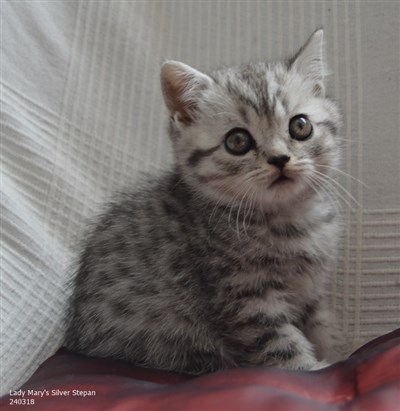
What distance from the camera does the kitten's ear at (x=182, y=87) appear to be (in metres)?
1.02

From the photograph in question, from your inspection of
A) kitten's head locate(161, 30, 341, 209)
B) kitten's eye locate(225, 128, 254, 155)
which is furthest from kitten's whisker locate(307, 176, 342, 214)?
kitten's eye locate(225, 128, 254, 155)

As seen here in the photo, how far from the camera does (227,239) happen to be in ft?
3.30

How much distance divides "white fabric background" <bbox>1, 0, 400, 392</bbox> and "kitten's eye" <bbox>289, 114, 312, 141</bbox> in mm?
266

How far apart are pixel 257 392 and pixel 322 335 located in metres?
0.53

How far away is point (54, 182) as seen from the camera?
1267mm

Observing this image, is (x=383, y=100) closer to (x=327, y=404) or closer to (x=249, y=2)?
(x=249, y=2)

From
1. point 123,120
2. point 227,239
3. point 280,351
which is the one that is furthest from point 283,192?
point 123,120

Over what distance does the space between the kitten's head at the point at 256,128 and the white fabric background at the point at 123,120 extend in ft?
0.64

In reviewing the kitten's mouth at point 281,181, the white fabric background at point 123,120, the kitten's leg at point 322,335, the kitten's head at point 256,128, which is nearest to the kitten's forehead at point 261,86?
the kitten's head at point 256,128

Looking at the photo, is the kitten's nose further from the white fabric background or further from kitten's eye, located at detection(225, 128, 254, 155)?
the white fabric background

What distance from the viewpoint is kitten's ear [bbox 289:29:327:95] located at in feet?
3.48

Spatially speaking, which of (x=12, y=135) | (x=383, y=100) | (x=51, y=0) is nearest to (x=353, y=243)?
(x=383, y=100)

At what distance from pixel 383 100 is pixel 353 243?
30 centimetres

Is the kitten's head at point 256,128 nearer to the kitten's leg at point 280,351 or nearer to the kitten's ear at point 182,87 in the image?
the kitten's ear at point 182,87
